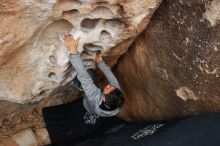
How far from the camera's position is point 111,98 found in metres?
2.11

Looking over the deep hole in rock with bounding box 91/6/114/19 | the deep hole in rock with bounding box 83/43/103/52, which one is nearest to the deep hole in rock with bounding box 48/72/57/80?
the deep hole in rock with bounding box 83/43/103/52

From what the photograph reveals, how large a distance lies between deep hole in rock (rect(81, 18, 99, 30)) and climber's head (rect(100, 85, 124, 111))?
0.36 metres

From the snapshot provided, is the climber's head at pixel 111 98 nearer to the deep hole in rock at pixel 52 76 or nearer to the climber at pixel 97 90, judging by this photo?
the climber at pixel 97 90

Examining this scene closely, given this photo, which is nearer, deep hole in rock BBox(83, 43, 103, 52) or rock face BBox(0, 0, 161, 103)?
rock face BBox(0, 0, 161, 103)

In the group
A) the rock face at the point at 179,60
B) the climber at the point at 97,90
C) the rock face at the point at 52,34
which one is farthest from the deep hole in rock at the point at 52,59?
the rock face at the point at 179,60

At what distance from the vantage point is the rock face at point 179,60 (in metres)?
1.91

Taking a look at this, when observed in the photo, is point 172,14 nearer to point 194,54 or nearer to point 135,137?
point 194,54

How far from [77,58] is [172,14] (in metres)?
0.55

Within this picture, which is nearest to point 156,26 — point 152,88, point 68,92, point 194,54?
point 194,54

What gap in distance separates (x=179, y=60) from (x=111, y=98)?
427 millimetres

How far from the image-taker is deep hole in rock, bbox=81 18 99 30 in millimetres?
2006

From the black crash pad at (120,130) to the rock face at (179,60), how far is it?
0.12 metres

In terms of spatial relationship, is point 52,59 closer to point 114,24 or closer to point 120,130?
point 114,24

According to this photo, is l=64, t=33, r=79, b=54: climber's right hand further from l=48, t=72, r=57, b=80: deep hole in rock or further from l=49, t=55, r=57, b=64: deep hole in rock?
l=48, t=72, r=57, b=80: deep hole in rock
